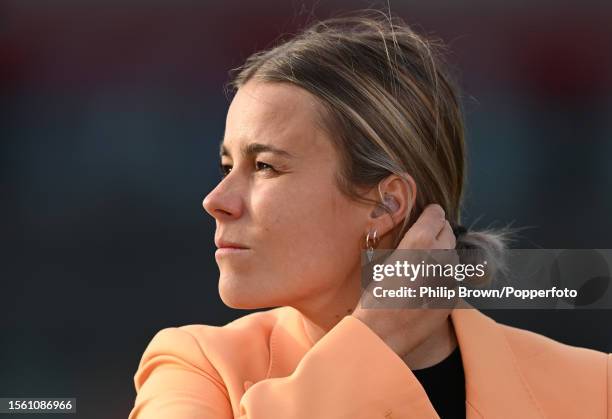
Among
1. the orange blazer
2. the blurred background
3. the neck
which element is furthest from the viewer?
the blurred background

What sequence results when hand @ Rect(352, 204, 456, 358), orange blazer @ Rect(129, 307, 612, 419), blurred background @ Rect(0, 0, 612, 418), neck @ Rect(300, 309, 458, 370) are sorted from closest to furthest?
1. orange blazer @ Rect(129, 307, 612, 419)
2. hand @ Rect(352, 204, 456, 358)
3. neck @ Rect(300, 309, 458, 370)
4. blurred background @ Rect(0, 0, 612, 418)

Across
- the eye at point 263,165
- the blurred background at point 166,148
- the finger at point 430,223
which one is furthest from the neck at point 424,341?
the blurred background at point 166,148

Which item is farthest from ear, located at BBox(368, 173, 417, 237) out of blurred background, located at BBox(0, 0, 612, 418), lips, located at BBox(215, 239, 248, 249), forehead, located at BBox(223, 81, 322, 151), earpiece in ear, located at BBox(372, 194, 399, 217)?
blurred background, located at BBox(0, 0, 612, 418)

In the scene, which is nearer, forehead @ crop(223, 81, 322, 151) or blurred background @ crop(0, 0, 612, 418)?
forehead @ crop(223, 81, 322, 151)

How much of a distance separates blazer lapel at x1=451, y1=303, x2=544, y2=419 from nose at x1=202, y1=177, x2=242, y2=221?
21.1 inches

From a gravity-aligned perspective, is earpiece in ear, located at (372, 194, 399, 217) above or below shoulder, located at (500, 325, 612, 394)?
above

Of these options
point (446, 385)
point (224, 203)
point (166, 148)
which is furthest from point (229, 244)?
point (166, 148)

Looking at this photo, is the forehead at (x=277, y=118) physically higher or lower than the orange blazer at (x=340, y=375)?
higher

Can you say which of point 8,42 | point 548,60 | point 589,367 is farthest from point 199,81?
point 589,367

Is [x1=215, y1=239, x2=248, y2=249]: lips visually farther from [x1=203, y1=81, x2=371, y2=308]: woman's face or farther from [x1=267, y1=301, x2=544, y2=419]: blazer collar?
[x1=267, y1=301, x2=544, y2=419]: blazer collar

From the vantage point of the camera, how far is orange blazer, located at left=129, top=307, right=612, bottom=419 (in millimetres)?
1749

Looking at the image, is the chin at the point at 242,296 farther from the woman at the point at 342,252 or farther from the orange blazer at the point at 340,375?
the orange blazer at the point at 340,375

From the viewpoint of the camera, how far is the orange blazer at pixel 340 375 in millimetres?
1749

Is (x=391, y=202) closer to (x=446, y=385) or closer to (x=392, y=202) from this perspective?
(x=392, y=202)
